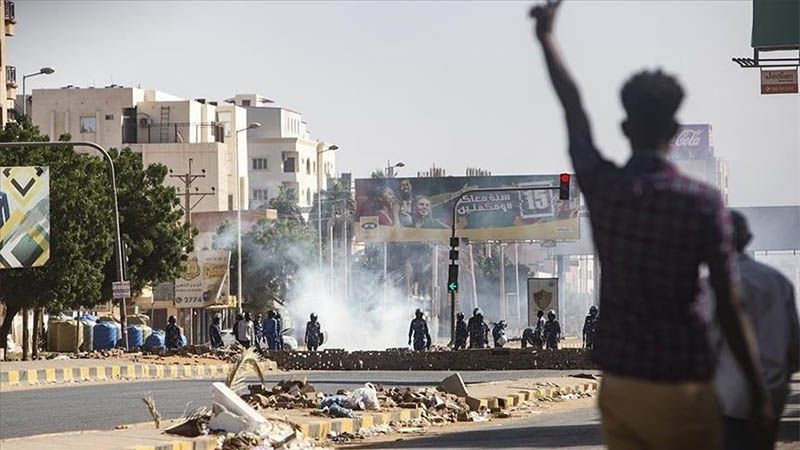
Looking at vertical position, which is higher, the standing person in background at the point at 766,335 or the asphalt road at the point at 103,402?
the standing person in background at the point at 766,335

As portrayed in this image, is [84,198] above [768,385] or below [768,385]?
above

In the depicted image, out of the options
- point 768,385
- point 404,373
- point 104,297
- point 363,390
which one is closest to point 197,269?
point 104,297

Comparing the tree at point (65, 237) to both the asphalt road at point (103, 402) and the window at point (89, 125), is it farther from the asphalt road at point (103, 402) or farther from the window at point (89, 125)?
the window at point (89, 125)

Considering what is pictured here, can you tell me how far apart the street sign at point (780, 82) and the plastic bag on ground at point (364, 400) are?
979cm

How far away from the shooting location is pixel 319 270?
11144cm

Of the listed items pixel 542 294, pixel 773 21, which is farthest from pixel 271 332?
pixel 773 21

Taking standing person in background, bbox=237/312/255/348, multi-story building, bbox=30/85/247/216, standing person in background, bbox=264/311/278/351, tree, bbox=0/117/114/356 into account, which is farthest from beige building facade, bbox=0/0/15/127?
multi-story building, bbox=30/85/247/216

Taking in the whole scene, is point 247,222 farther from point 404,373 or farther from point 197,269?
point 404,373

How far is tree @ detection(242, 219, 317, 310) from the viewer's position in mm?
103375

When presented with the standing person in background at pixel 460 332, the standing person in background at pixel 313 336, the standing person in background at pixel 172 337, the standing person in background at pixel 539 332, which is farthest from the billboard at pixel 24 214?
the standing person in background at pixel 539 332

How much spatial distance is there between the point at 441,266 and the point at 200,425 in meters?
115

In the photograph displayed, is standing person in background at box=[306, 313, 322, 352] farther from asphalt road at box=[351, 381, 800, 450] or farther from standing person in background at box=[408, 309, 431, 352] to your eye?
asphalt road at box=[351, 381, 800, 450]

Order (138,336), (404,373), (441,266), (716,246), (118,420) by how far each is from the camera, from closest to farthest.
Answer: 1. (716,246)
2. (118,420)
3. (404,373)
4. (138,336)
5. (441,266)

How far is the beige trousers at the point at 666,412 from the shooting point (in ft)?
18.1
